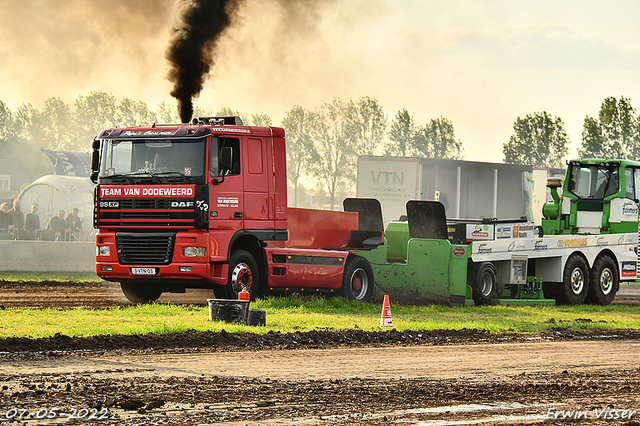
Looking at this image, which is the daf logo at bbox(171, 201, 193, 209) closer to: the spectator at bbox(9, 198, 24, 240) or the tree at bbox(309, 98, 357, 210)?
the spectator at bbox(9, 198, 24, 240)

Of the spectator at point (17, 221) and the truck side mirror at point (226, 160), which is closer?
the truck side mirror at point (226, 160)

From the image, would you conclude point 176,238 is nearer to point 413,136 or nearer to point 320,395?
point 320,395

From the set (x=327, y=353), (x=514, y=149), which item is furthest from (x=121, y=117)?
(x=327, y=353)

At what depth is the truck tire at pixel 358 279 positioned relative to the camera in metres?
16.9

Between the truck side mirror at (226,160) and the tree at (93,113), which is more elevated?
the tree at (93,113)

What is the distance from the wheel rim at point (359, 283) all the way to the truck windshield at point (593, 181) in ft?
22.3

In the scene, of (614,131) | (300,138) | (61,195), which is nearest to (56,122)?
(300,138)

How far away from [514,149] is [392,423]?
63843 millimetres

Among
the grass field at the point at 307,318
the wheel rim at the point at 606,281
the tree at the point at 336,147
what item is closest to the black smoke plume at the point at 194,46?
the grass field at the point at 307,318

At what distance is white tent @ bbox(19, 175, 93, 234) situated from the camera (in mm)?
37438

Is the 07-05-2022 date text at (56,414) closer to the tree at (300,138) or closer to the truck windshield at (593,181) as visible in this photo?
the truck windshield at (593,181)

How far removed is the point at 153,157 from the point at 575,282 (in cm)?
1054

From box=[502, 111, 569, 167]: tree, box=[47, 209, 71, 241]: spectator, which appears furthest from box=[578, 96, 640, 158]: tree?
box=[47, 209, 71, 241]: spectator
